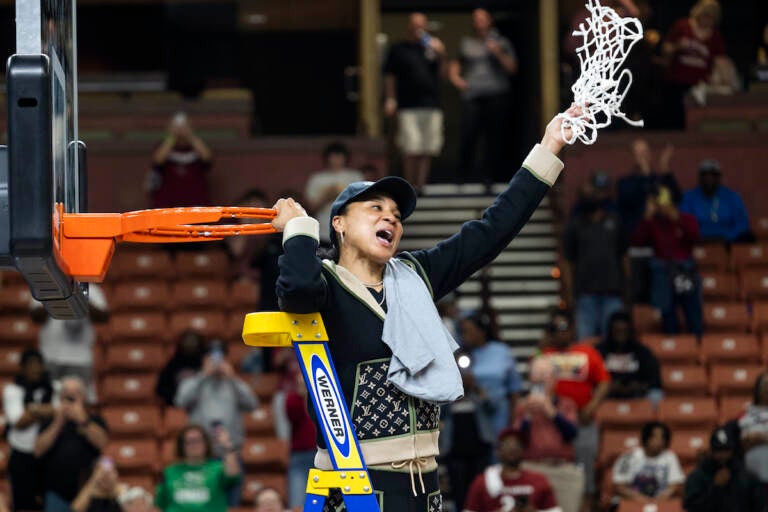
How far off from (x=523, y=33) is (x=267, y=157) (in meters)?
4.19

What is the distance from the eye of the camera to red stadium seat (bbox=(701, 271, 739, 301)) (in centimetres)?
1523

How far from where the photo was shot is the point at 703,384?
45.3ft

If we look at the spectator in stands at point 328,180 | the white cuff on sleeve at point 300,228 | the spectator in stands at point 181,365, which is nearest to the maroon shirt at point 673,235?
the spectator in stands at point 328,180

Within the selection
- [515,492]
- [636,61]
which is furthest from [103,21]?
[515,492]

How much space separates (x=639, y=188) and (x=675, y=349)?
1651mm

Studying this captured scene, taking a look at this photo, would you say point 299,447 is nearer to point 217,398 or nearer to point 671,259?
point 217,398

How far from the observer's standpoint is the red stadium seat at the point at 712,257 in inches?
608

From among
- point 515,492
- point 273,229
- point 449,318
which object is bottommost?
point 515,492

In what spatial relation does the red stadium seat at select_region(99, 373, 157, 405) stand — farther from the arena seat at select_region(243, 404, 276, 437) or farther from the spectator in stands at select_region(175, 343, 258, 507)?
the spectator in stands at select_region(175, 343, 258, 507)

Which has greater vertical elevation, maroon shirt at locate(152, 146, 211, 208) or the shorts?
the shorts

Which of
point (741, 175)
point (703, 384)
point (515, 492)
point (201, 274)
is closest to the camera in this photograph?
point (515, 492)

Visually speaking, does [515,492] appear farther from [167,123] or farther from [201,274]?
[167,123]

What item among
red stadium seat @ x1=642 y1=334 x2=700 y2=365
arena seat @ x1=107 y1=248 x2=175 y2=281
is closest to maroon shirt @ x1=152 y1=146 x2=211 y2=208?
arena seat @ x1=107 y1=248 x2=175 y2=281

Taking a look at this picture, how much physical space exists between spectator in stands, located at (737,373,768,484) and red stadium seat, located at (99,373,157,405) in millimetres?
5085
